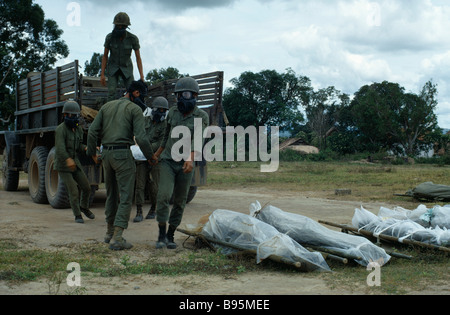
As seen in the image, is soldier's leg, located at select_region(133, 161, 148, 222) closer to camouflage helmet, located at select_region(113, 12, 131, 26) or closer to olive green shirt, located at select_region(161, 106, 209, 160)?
olive green shirt, located at select_region(161, 106, 209, 160)

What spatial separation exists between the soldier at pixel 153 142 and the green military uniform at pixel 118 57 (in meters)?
0.96

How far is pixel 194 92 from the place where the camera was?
19.8 ft

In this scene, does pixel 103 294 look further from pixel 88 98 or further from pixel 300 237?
pixel 88 98

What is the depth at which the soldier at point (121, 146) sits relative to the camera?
5.82 metres

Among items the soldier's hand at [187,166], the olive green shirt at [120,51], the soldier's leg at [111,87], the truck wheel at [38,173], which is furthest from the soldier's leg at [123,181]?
the truck wheel at [38,173]

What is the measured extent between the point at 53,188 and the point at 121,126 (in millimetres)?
4414

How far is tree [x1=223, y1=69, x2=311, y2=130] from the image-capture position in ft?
152

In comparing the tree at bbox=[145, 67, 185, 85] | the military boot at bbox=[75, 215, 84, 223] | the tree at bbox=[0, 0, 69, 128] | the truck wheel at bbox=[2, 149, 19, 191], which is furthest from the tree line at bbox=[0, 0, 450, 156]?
the military boot at bbox=[75, 215, 84, 223]

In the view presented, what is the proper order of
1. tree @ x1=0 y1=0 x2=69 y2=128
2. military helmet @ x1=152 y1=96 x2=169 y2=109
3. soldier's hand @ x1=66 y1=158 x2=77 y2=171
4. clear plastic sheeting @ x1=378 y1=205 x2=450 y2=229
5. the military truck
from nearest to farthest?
clear plastic sheeting @ x1=378 y1=205 x2=450 y2=229 < soldier's hand @ x1=66 y1=158 x2=77 y2=171 < military helmet @ x1=152 y1=96 x2=169 y2=109 < the military truck < tree @ x1=0 y1=0 x2=69 y2=128

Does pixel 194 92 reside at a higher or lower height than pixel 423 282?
higher

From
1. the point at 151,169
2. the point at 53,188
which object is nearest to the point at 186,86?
the point at 151,169

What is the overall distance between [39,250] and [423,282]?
4.01 m

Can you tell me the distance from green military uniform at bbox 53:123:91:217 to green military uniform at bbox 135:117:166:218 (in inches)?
32.6
